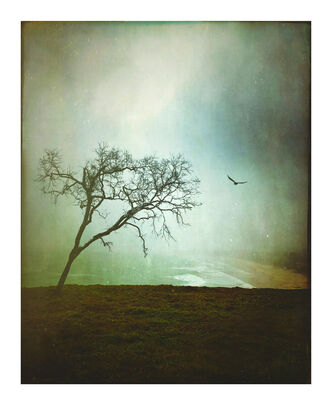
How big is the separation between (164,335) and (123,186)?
1.33 meters

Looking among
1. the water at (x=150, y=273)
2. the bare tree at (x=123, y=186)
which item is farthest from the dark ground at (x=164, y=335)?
the bare tree at (x=123, y=186)

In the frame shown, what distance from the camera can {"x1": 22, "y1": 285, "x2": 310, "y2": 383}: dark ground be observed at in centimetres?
319

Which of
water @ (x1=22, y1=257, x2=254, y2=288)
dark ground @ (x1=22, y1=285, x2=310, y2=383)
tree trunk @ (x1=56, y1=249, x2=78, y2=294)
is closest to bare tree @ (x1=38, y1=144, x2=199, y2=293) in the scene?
tree trunk @ (x1=56, y1=249, x2=78, y2=294)

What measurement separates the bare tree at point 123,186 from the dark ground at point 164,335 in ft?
1.22

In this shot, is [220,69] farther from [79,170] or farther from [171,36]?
[79,170]

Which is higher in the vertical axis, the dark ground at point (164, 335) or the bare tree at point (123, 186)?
the bare tree at point (123, 186)

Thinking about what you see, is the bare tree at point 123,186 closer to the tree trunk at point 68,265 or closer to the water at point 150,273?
the tree trunk at point 68,265

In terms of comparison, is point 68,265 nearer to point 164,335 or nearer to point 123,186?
point 123,186

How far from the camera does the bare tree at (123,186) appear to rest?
3.31 m

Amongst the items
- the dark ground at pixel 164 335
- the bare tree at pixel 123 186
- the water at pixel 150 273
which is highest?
the bare tree at pixel 123 186

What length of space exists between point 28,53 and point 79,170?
1132 millimetres

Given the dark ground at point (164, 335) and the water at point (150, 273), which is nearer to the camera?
the dark ground at point (164, 335)

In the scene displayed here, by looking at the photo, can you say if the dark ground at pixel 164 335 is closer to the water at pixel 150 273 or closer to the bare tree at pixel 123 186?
the water at pixel 150 273

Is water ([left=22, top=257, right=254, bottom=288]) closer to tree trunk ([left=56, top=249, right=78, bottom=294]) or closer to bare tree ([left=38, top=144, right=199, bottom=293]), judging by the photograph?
tree trunk ([left=56, top=249, right=78, bottom=294])
